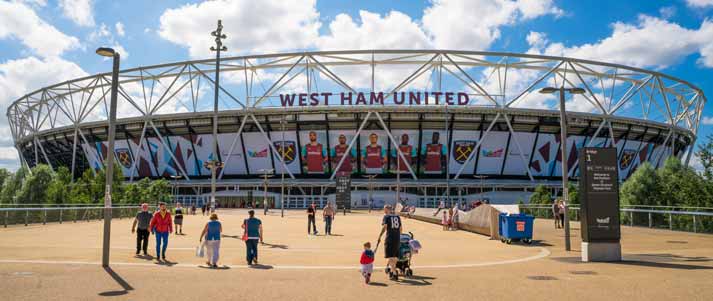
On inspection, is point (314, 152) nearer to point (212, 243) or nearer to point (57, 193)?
point (57, 193)

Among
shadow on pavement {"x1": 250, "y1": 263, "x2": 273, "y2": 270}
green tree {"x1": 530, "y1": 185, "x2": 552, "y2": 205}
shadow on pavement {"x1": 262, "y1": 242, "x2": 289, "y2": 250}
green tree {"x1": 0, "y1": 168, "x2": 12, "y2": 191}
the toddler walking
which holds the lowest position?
shadow on pavement {"x1": 262, "y1": 242, "x2": 289, "y2": 250}

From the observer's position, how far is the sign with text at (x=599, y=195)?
1247 centimetres

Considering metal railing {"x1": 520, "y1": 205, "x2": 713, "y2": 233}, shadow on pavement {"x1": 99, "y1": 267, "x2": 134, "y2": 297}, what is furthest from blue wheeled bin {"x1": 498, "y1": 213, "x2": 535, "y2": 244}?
shadow on pavement {"x1": 99, "y1": 267, "x2": 134, "y2": 297}

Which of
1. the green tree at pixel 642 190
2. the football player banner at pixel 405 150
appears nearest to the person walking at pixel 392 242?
the green tree at pixel 642 190

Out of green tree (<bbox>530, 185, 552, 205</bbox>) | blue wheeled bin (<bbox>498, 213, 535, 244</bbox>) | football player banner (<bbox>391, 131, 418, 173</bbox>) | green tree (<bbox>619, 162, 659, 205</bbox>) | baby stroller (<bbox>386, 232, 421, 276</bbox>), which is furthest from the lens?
football player banner (<bbox>391, 131, 418, 173</bbox>)

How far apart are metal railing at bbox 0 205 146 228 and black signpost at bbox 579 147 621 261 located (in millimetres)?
24520

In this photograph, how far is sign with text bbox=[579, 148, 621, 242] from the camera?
491 inches

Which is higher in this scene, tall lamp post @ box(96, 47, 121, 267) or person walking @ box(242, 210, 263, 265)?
tall lamp post @ box(96, 47, 121, 267)

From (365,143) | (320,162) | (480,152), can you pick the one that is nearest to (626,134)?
(480,152)

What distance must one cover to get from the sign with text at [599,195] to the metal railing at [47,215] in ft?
80.5

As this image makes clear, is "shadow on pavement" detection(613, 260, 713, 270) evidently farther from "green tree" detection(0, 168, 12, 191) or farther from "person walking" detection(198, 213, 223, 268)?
"green tree" detection(0, 168, 12, 191)

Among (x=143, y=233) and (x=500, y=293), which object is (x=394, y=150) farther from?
(x=500, y=293)

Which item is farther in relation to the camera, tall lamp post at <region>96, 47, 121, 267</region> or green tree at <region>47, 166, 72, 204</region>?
green tree at <region>47, 166, 72, 204</region>

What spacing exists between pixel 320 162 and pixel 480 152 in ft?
64.5
